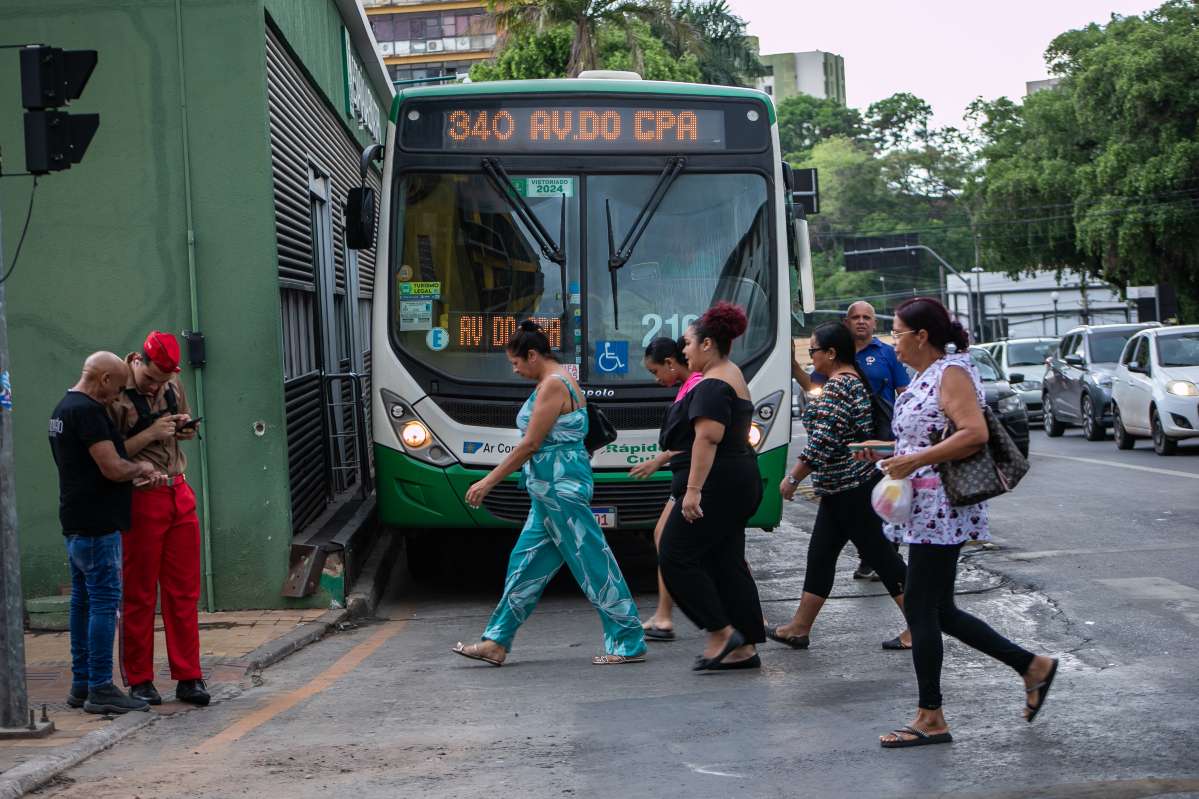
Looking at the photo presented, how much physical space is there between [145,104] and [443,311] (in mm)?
2239

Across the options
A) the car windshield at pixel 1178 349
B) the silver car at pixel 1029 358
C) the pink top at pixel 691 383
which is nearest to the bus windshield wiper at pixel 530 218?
the pink top at pixel 691 383

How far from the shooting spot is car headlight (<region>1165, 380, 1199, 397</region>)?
20706mm

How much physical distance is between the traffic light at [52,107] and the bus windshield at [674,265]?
13.6 feet

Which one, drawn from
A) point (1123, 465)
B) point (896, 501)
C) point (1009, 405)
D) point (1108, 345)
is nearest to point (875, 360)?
point (896, 501)

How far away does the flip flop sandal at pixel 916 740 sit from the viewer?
5926 mm

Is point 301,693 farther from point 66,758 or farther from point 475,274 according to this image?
A: point 475,274

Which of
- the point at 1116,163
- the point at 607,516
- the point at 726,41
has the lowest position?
the point at 607,516

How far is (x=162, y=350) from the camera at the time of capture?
727 cm

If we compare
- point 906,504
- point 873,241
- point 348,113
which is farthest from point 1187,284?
point 873,241

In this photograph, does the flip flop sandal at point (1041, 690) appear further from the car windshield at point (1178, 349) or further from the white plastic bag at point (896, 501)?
the car windshield at point (1178, 349)

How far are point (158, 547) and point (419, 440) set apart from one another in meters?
3.07

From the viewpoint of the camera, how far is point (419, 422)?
10383mm

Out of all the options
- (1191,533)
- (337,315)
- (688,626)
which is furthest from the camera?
Answer: (337,315)

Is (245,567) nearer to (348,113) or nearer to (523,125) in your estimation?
(523,125)
